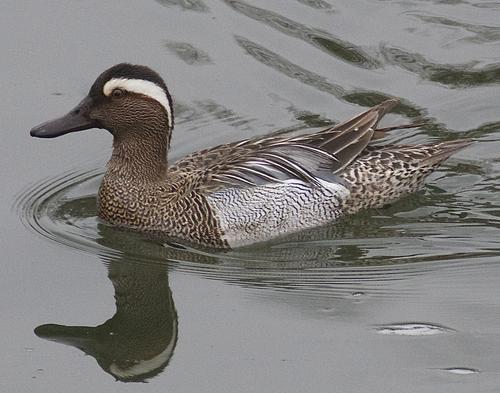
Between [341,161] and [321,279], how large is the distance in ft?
4.80

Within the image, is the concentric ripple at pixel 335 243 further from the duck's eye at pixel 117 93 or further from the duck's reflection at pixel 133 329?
the duck's eye at pixel 117 93

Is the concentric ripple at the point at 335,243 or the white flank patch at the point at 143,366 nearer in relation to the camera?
the white flank patch at the point at 143,366

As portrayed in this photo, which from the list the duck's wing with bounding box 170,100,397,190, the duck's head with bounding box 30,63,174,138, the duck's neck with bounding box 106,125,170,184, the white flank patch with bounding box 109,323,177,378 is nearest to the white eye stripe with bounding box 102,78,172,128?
the duck's head with bounding box 30,63,174,138

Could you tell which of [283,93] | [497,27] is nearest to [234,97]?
[283,93]

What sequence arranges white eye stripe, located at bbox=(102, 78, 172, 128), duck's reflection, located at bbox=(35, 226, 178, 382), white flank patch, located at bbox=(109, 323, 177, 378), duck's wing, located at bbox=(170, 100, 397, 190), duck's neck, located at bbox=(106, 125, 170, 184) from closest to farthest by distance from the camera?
1. white flank patch, located at bbox=(109, 323, 177, 378)
2. duck's reflection, located at bbox=(35, 226, 178, 382)
3. white eye stripe, located at bbox=(102, 78, 172, 128)
4. duck's wing, located at bbox=(170, 100, 397, 190)
5. duck's neck, located at bbox=(106, 125, 170, 184)

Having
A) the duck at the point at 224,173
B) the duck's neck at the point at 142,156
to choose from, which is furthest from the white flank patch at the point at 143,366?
the duck's neck at the point at 142,156

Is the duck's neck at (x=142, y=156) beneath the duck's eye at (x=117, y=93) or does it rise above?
beneath

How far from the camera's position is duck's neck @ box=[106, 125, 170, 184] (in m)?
12.0

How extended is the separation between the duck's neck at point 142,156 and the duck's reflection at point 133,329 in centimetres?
74

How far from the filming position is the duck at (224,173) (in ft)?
38.4

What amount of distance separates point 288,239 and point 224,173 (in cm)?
75

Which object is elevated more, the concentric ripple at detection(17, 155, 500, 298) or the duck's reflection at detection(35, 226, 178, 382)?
the concentric ripple at detection(17, 155, 500, 298)

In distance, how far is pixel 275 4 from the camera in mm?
15875

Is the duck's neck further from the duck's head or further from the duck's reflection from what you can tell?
the duck's reflection
